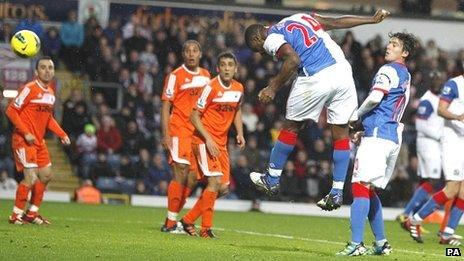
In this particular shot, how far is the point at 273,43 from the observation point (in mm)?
13125

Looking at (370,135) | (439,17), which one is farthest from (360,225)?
(439,17)

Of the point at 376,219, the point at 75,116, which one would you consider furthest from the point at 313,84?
the point at 75,116

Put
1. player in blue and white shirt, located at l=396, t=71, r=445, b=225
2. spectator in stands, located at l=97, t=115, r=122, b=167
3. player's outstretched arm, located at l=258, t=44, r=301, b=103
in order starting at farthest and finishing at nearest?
spectator in stands, located at l=97, t=115, r=122, b=167 < player in blue and white shirt, located at l=396, t=71, r=445, b=225 < player's outstretched arm, located at l=258, t=44, r=301, b=103

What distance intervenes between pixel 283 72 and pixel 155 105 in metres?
15.4

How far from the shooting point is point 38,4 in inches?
1136

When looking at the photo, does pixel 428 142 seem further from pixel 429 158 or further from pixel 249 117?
pixel 249 117

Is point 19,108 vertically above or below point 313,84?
below

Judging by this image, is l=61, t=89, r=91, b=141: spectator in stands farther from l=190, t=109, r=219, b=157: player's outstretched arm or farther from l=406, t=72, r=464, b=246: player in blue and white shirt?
l=190, t=109, r=219, b=157: player's outstretched arm

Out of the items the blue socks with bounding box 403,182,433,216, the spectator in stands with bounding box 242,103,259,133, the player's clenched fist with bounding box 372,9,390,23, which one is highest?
the player's clenched fist with bounding box 372,9,390,23

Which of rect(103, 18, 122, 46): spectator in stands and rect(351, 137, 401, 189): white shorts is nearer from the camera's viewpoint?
rect(351, 137, 401, 189): white shorts

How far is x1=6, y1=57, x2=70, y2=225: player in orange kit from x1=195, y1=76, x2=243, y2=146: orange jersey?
219 centimetres

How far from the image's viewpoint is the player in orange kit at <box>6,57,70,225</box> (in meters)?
17.1

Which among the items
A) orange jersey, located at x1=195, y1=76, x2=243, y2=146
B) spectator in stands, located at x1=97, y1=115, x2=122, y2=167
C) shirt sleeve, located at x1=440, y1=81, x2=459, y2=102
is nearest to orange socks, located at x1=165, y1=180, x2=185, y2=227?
orange jersey, located at x1=195, y1=76, x2=243, y2=146

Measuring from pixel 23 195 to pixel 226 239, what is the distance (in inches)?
122
